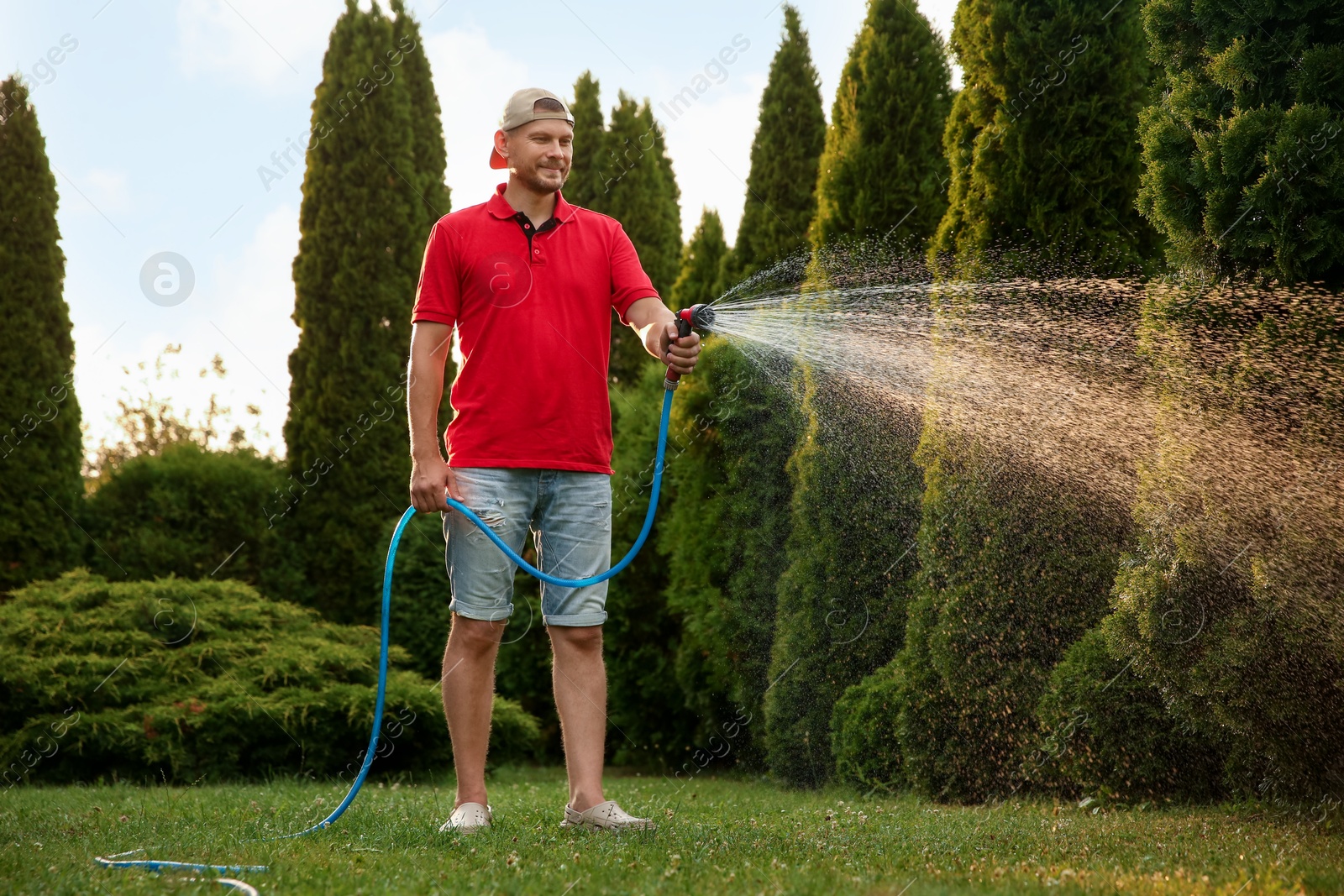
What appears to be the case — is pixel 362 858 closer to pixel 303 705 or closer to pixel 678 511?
pixel 303 705

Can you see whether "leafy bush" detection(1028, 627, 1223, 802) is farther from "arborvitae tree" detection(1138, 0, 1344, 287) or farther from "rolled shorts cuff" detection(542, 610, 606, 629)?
"rolled shorts cuff" detection(542, 610, 606, 629)

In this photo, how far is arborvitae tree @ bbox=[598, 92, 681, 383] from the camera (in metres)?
12.0

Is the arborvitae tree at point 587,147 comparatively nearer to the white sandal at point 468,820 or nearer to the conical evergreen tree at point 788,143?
the conical evergreen tree at point 788,143

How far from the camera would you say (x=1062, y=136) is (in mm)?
5578

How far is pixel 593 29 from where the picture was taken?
644 cm

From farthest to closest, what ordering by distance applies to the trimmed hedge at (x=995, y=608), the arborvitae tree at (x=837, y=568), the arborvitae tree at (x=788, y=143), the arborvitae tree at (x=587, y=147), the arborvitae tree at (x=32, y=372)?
the arborvitae tree at (x=587, y=147), the arborvitae tree at (x=32, y=372), the arborvitae tree at (x=788, y=143), the arborvitae tree at (x=837, y=568), the trimmed hedge at (x=995, y=608)

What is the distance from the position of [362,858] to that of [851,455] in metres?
4.02

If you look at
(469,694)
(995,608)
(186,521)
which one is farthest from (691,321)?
(186,521)

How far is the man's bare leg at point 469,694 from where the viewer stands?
3.54 metres

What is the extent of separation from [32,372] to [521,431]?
8322 mm

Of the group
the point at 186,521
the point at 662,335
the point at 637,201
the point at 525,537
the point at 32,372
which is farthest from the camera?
the point at 637,201

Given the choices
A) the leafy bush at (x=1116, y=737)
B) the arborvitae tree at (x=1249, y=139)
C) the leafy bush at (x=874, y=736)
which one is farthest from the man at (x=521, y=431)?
the leafy bush at (x=874, y=736)

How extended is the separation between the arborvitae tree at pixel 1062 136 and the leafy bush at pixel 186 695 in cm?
455

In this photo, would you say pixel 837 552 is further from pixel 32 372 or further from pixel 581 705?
pixel 32 372
